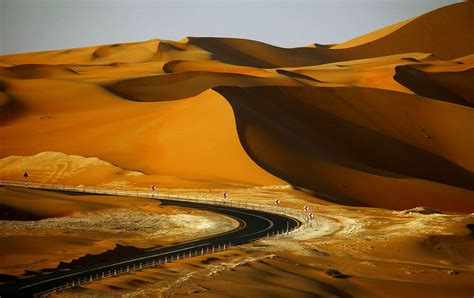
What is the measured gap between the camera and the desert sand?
40094 mm

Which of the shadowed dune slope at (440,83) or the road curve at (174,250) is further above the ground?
the shadowed dune slope at (440,83)

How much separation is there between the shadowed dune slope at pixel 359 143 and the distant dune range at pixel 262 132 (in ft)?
0.71

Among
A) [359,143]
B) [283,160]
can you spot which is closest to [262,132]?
[283,160]

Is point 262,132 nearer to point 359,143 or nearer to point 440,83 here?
point 359,143

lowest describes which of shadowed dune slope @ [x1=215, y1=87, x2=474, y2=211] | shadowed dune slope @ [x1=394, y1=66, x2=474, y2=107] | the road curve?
the road curve

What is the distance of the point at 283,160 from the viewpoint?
285 feet

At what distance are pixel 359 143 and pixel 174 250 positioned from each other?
62.6 meters

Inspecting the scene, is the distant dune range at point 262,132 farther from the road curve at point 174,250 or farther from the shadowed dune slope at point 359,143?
the road curve at point 174,250

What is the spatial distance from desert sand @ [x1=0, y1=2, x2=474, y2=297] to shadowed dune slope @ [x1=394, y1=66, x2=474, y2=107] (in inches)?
16.1

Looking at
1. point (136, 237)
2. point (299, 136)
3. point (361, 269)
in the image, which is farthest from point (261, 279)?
point (299, 136)

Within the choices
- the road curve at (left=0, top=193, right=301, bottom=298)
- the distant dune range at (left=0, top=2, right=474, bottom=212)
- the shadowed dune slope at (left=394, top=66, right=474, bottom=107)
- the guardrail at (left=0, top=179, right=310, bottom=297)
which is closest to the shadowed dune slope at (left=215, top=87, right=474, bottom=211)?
the distant dune range at (left=0, top=2, right=474, bottom=212)

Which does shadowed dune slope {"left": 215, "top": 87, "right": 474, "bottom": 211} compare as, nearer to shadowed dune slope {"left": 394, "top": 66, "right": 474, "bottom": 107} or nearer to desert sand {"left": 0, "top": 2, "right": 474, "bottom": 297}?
desert sand {"left": 0, "top": 2, "right": 474, "bottom": 297}

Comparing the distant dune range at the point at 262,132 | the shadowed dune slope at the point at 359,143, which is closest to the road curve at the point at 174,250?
the distant dune range at the point at 262,132

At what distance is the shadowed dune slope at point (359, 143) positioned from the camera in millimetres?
82025
